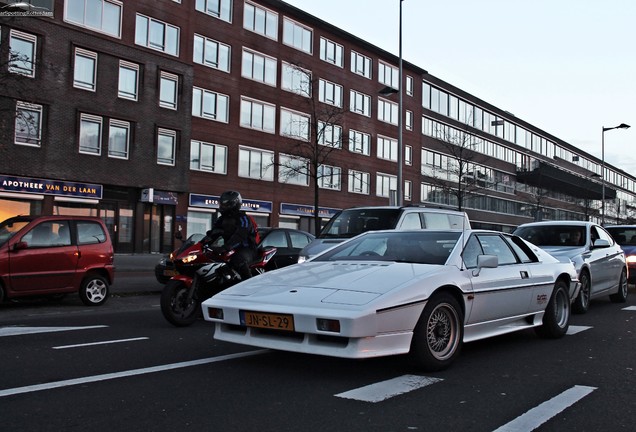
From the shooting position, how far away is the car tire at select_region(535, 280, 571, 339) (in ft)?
24.6

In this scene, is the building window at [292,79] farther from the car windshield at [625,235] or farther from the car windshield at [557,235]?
the car windshield at [557,235]

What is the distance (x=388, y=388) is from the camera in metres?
4.86

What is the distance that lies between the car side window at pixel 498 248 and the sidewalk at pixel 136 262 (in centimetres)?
1673

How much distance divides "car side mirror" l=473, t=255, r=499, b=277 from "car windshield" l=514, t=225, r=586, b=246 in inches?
247

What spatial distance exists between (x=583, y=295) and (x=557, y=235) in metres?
1.81

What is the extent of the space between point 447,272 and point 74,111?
84.9 ft

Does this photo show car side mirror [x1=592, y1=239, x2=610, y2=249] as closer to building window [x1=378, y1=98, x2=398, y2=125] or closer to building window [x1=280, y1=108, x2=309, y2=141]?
building window [x1=280, y1=108, x2=309, y2=141]

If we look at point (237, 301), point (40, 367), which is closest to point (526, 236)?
point (237, 301)

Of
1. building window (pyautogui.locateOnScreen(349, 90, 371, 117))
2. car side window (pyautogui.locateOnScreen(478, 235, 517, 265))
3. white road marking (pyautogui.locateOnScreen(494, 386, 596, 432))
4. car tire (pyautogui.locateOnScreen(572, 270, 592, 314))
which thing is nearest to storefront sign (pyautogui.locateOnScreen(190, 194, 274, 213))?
building window (pyautogui.locateOnScreen(349, 90, 371, 117))

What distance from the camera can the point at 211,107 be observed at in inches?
1368

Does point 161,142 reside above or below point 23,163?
above

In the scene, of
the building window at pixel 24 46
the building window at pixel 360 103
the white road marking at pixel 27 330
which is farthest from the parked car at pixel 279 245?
the building window at pixel 360 103

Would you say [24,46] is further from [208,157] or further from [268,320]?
[268,320]

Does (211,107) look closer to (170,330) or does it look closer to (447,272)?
(170,330)
